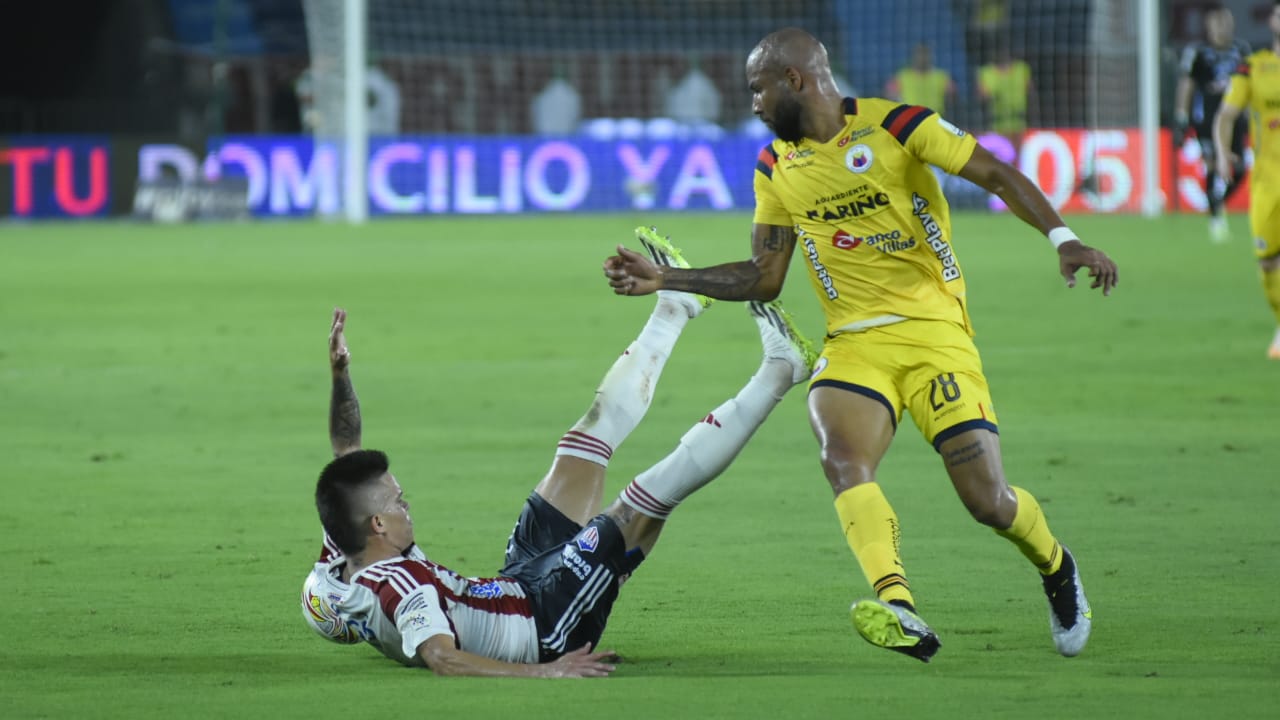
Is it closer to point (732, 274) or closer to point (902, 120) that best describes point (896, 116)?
point (902, 120)

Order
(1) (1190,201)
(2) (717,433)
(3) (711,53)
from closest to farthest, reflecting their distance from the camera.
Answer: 1. (2) (717,433)
2. (1) (1190,201)
3. (3) (711,53)

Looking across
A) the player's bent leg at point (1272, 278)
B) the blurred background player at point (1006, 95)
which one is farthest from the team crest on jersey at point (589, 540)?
the blurred background player at point (1006, 95)

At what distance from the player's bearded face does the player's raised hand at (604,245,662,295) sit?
0.57 metres

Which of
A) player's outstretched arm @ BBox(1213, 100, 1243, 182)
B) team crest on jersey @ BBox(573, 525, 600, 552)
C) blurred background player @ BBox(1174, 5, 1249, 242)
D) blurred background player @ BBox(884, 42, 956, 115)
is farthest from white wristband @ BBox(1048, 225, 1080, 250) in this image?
blurred background player @ BBox(884, 42, 956, 115)

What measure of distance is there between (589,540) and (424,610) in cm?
60

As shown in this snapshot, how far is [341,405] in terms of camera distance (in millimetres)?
6301

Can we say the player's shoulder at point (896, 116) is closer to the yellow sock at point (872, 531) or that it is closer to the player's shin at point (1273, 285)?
the yellow sock at point (872, 531)

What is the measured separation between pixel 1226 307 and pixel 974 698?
472 inches

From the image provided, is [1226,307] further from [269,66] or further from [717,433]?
[269,66]

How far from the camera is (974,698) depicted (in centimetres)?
500

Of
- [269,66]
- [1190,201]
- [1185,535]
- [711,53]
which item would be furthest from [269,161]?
[1185,535]

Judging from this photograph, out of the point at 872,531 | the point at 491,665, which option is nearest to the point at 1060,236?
the point at 872,531

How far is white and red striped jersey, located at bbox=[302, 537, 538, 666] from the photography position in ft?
17.3

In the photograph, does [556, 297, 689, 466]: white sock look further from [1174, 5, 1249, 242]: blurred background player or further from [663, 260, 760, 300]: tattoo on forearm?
[1174, 5, 1249, 242]: blurred background player
